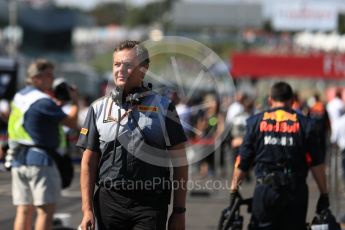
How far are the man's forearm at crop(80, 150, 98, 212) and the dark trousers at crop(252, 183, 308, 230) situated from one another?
7.17 feet

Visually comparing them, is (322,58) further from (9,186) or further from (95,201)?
(95,201)

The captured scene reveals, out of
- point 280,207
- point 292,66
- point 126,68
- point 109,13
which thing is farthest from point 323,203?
point 109,13

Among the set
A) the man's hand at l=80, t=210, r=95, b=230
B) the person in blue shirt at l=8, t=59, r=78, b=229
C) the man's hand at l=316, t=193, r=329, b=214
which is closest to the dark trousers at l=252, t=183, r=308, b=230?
the man's hand at l=316, t=193, r=329, b=214

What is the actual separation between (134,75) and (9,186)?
408 inches

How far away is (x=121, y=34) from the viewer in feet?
463

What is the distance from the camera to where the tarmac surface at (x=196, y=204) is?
421 inches

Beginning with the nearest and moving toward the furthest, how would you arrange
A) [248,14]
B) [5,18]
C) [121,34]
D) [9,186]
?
[9,186]
[248,14]
[5,18]
[121,34]

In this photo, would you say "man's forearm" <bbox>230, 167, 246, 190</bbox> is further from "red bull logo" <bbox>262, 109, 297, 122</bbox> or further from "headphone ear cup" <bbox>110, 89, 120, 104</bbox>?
"headphone ear cup" <bbox>110, 89, 120, 104</bbox>

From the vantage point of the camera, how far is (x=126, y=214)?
5.32 metres

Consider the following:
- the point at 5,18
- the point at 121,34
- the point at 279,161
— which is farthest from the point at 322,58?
the point at 121,34

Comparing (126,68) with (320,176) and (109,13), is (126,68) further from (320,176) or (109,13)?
(109,13)

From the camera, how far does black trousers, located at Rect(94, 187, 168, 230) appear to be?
5312mm

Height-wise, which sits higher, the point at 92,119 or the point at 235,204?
the point at 92,119

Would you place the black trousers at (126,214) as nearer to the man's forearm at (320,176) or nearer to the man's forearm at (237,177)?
the man's forearm at (237,177)
